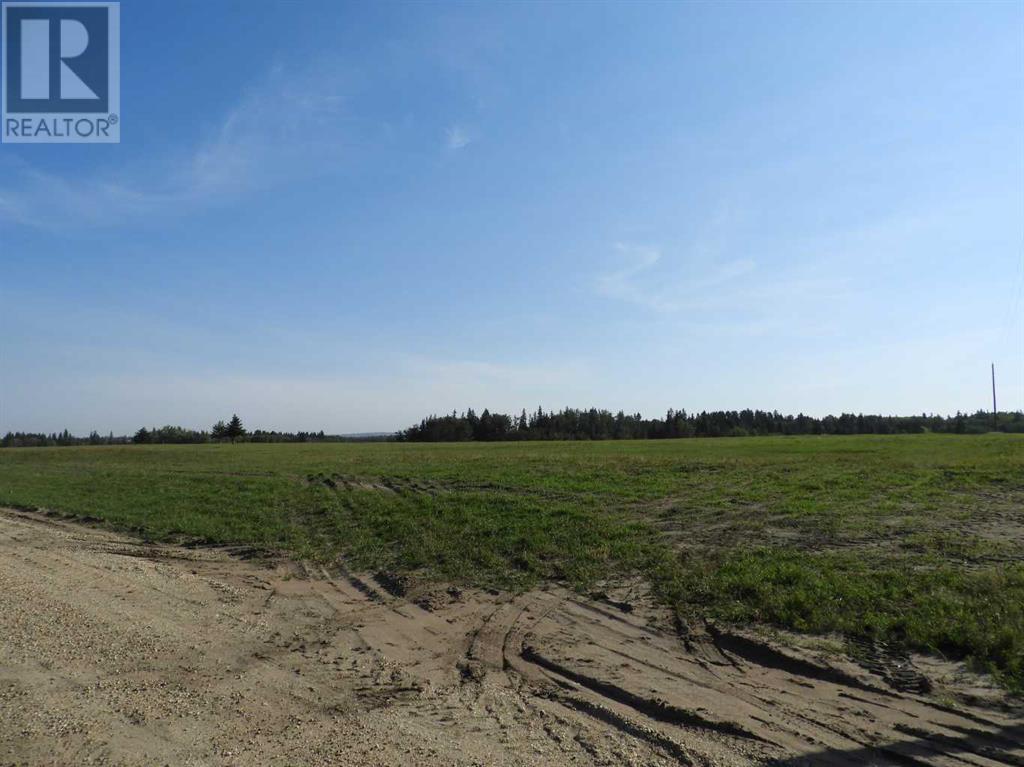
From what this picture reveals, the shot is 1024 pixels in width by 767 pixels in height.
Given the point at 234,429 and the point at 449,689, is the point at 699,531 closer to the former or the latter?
the point at 449,689

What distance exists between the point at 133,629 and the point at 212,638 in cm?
107

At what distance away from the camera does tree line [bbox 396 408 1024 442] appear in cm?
11381

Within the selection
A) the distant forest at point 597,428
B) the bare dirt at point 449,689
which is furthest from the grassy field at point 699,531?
the distant forest at point 597,428

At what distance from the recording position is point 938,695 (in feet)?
18.6

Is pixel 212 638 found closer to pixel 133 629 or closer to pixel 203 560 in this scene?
pixel 133 629

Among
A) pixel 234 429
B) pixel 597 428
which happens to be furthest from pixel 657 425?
pixel 234 429

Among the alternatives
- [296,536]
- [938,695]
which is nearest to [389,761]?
[938,695]

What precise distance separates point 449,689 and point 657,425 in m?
126

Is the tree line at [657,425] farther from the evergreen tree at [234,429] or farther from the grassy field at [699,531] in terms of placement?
the grassy field at [699,531]

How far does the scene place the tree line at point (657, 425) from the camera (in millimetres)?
113812

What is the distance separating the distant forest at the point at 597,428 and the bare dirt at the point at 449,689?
101 m

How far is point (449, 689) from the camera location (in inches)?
236

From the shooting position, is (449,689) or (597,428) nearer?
(449,689)

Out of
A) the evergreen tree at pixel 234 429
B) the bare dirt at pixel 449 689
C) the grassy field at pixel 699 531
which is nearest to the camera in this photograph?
the bare dirt at pixel 449 689
